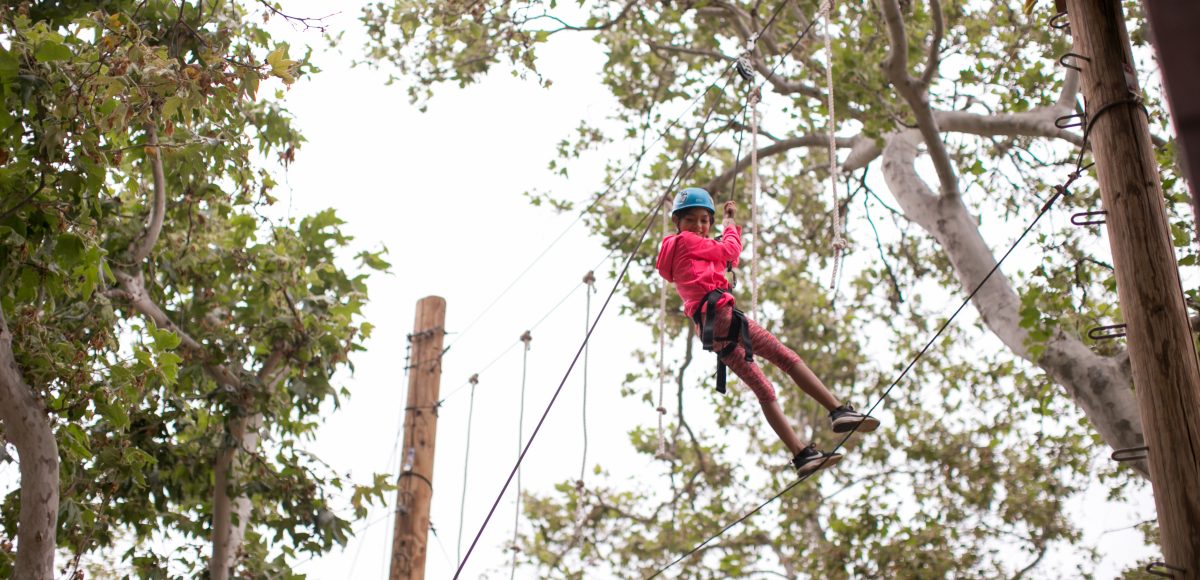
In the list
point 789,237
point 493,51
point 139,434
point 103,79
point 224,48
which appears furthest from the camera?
point 789,237

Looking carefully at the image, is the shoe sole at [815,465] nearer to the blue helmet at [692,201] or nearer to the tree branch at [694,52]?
the blue helmet at [692,201]

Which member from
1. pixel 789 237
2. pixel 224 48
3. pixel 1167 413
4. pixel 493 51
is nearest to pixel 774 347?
pixel 1167 413

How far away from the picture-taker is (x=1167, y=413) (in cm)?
353

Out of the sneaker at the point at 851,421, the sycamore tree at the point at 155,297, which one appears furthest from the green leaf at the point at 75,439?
the sneaker at the point at 851,421

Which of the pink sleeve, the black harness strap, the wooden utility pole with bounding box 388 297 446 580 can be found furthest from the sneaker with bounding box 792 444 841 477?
the wooden utility pole with bounding box 388 297 446 580

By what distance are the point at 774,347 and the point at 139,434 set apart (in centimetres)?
421

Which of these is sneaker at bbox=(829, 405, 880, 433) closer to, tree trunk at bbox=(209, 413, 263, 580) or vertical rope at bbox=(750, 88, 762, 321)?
vertical rope at bbox=(750, 88, 762, 321)

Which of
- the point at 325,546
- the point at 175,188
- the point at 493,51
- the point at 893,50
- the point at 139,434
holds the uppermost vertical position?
the point at 493,51

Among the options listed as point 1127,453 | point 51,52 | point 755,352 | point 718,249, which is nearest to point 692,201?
point 718,249

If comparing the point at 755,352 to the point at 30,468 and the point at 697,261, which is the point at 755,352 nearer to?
the point at 697,261

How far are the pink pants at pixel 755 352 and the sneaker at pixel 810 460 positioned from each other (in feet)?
0.96

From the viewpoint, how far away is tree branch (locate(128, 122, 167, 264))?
617 centimetres

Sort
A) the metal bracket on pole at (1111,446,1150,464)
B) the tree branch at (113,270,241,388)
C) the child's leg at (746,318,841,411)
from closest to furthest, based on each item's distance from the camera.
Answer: the metal bracket on pole at (1111,446,1150,464)
the child's leg at (746,318,841,411)
the tree branch at (113,270,241,388)

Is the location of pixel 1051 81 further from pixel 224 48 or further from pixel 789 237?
pixel 224 48
